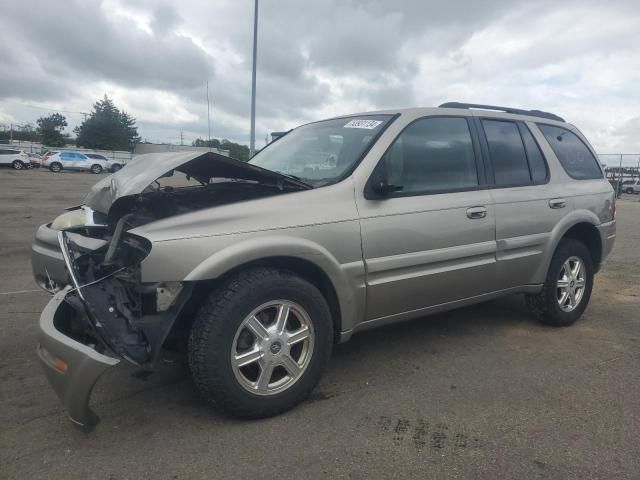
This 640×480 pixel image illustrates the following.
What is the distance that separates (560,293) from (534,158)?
1196mm

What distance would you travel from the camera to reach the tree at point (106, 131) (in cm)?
6272

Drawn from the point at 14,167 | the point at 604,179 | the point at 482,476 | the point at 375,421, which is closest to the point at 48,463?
the point at 375,421

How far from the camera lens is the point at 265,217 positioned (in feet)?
9.35

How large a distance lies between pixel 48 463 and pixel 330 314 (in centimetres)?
158

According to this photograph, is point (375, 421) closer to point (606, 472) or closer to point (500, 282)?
point (606, 472)

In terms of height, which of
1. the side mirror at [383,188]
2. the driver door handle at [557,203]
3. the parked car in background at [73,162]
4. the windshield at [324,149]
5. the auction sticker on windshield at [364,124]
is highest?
the parked car in background at [73,162]

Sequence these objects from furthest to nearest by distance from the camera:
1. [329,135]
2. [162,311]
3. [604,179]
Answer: [604,179] → [329,135] → [162,311]

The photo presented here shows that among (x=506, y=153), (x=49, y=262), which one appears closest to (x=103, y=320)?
(x=49, y=262)

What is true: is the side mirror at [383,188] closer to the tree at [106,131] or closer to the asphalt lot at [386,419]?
the asphalt lot at [386,419]

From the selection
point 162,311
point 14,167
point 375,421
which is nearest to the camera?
point 162,311

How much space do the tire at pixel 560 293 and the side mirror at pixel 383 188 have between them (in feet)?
6.34

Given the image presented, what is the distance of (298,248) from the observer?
2.87 meters

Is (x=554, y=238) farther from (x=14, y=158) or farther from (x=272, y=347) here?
(x=14, y=158)

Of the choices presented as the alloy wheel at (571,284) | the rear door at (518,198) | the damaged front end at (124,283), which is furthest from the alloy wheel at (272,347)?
the alloy wheel at (571,284)
